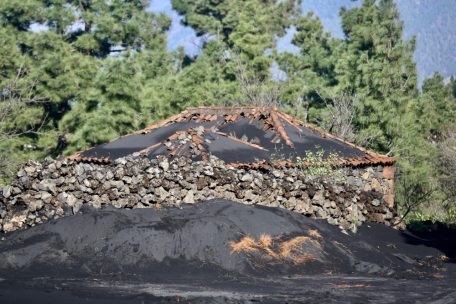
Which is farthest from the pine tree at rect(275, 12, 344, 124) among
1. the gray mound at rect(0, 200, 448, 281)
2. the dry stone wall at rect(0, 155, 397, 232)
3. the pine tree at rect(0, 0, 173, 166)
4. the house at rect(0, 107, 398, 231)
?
the gray mound at rect(0, 200, 448, 281)

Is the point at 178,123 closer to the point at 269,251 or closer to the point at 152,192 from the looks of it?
the point at 152,192

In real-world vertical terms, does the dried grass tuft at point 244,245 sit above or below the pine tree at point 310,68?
below

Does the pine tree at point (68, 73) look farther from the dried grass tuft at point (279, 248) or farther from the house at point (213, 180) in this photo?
the dried grass tuft at point (279, 248)

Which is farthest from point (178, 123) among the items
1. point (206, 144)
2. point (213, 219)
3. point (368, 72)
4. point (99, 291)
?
point (99, 291)

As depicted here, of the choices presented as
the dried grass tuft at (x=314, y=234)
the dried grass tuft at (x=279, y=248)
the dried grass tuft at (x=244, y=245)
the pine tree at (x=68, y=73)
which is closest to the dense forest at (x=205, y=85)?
the pine tree at (x=68, y=73)

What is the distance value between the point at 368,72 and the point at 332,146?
9.83 meters

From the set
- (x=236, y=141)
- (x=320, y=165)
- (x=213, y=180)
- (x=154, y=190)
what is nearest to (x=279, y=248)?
(x=213, y=180)

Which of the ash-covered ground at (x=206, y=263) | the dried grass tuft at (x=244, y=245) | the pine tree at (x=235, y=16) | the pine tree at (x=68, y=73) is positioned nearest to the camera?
the ash-covered ground at (x=206, y=263)

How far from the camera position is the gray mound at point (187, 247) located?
51.8 feet

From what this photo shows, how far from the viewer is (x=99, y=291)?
13758 millimetres

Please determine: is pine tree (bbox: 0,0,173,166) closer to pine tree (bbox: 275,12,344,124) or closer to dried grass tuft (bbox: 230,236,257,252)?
pine tree (bbox: 275,12,344,124)

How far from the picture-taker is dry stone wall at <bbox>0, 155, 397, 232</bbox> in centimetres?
1820

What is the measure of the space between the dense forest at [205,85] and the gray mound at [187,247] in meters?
12.5

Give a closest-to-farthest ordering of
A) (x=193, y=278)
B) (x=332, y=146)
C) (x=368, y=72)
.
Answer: (x=193, y=278)
(x=332, y=146)
(x=368, y=72)
